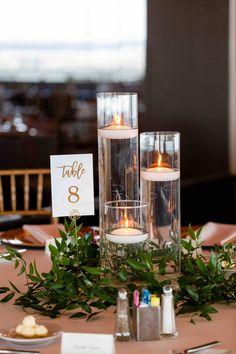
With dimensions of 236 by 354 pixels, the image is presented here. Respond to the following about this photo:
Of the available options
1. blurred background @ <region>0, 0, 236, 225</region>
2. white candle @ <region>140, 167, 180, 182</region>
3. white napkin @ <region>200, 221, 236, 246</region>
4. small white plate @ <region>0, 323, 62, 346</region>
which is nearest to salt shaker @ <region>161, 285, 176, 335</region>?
small white plate @ <region>0, 323, 62, 346</region>

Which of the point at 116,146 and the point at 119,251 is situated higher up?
the point at 116,146

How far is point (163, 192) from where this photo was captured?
2.06 metres

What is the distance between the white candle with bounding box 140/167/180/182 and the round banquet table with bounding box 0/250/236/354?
1.13ft

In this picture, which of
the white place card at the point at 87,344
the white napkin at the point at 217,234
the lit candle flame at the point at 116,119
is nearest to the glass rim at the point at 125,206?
the lit candle flame at the point at 116,119

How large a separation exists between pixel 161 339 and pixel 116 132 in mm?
619

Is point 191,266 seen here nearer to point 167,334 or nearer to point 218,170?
point 167,334

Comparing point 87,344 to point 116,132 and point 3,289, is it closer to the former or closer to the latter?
point 3,289

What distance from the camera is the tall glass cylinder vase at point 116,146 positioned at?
212cm

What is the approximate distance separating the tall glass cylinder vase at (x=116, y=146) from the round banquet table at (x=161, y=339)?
352 mm

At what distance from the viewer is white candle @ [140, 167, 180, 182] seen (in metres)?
2.06

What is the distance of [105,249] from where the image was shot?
201 cm

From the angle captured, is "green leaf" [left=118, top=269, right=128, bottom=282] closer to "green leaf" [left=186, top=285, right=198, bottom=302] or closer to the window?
"green leaf" [left=186, top=285, right=198, bottom=302]

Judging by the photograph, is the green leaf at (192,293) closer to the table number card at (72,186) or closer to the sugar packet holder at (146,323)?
the sugar packet holder at (146,323)

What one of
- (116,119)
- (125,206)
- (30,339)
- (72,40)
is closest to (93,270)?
(125,206)
